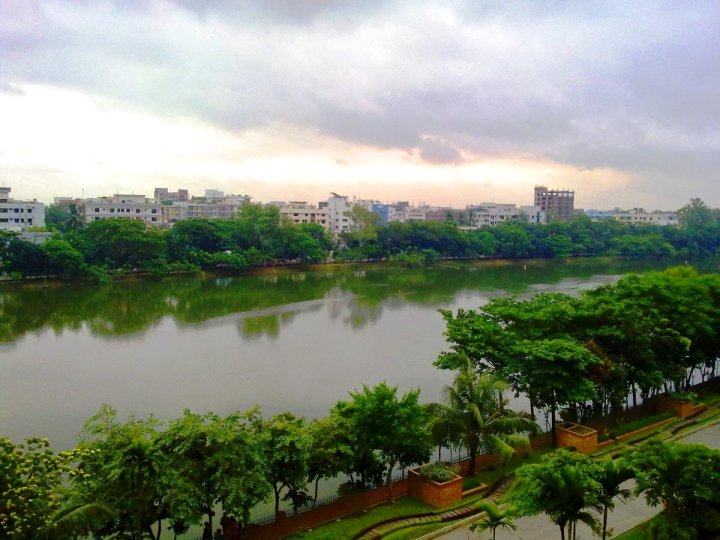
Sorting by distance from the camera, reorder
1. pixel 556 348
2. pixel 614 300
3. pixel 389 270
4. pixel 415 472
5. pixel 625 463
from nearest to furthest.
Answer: pixel 625 463
pixel 415 472
pixel 556 348
pixel 614 300
pixel 389 270

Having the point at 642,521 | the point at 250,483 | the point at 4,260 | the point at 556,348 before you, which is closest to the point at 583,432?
the point at 556,348

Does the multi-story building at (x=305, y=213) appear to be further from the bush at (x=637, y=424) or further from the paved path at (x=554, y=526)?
the paved path at (x=554, y=526)

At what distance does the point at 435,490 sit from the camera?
10297 millimetres

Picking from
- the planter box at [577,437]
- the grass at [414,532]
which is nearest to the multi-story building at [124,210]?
the planter box at [577,437]

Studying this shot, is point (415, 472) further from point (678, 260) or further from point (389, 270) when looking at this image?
point (678, 260)

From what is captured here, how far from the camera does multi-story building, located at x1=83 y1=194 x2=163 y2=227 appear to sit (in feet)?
227

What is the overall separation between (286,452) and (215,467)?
1.14 metres

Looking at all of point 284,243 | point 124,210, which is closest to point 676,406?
point 284,243

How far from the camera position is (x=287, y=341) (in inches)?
963

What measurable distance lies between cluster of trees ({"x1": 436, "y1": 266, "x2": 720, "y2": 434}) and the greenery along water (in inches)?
137

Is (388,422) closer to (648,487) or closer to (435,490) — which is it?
(435,490)

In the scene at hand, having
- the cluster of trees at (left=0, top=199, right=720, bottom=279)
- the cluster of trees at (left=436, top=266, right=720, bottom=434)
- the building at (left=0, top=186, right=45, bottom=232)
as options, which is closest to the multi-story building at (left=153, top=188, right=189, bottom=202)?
the cluster of trees at (left=0, top=199, right=720, bottom=279)

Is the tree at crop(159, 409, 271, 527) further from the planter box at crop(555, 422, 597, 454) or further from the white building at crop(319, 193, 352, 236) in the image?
the white building at crop(319, 193, 352, 236)

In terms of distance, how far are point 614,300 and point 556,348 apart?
460cm
